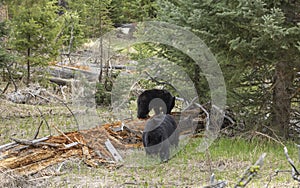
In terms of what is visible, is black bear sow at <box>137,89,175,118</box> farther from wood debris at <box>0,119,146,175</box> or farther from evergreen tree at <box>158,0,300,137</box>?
evergreen tree at <box>158,0,300,137</box>

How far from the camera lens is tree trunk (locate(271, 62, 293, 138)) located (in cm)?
775

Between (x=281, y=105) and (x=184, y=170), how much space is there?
262 cm

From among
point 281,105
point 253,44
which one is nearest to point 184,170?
point 253,44

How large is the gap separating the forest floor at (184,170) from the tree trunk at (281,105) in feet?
1.62

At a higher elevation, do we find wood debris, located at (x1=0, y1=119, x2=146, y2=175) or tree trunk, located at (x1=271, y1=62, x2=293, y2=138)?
tree trunk, located at (x1=271, y1=62, x2=293, y2=138)

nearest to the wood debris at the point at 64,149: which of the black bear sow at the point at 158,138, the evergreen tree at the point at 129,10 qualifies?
the black bear sow at the point at 158,138

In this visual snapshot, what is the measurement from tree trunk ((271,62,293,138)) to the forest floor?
49 centimetres

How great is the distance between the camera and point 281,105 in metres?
7.79

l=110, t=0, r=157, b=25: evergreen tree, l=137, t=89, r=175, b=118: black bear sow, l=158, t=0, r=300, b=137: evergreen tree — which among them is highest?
l=110, t=0, r=157, b=25: evergreen tree

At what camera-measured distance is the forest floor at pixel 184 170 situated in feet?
18.4

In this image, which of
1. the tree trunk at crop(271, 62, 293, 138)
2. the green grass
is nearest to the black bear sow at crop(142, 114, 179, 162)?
the green grass

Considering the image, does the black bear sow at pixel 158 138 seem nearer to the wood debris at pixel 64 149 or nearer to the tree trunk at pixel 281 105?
the wood debris at pixel 64 149

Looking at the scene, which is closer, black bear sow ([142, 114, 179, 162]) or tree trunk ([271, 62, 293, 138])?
black bear sow ([142, 114, 179, 162])

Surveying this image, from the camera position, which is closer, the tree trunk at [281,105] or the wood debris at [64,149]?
the wood debris at [64,149]
